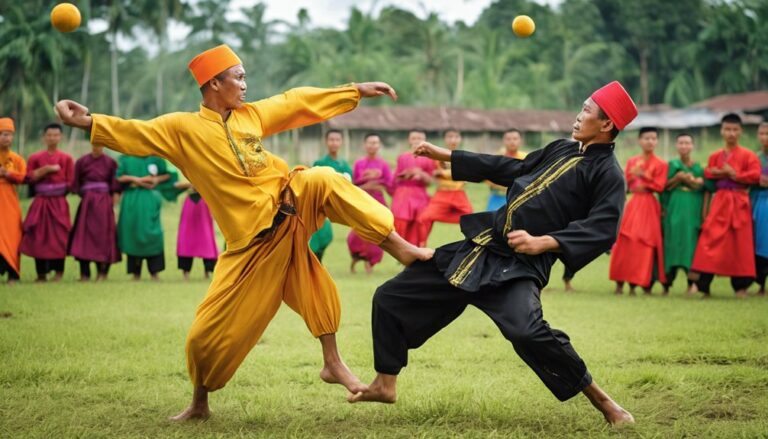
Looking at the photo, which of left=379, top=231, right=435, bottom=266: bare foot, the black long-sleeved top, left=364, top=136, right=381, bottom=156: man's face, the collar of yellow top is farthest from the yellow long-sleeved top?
left=364, top=136, right=381, bottom=156: man's face

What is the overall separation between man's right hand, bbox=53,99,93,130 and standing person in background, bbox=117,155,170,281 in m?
8.03

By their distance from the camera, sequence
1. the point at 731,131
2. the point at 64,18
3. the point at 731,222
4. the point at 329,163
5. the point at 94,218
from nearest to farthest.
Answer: the point at 64,18, the point at 731,131, the point at 731,222, the point at 94,218, the point at 329,163

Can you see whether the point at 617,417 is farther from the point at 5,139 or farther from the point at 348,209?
the point at 5,139

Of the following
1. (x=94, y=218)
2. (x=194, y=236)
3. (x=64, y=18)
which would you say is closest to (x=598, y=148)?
(x=64, y=18)

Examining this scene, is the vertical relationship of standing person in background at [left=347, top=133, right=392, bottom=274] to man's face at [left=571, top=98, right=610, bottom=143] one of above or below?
below

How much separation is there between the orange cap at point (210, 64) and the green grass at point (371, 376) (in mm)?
2066

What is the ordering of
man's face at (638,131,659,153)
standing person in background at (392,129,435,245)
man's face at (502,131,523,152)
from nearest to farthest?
man's face at (638,131,659,153) → man's face at (502,131,523,152) → standing person in background at (392,129,435,245)

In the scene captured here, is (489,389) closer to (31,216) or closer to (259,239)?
(259,239)

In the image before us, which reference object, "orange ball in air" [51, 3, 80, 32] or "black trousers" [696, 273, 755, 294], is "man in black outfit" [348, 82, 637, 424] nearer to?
"orange ball in air" [51, 3, 80, 32]

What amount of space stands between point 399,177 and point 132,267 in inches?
167

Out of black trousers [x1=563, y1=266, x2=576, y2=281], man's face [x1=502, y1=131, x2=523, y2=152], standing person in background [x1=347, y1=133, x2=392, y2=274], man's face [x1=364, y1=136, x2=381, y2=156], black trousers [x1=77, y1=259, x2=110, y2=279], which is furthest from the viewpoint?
man's face [x1=364, y1=136, x2=381, y2=156]

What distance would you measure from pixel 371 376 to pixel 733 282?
6.88 metres

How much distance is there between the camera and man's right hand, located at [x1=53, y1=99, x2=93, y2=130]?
4.88m

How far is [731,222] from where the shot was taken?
11438 mm
